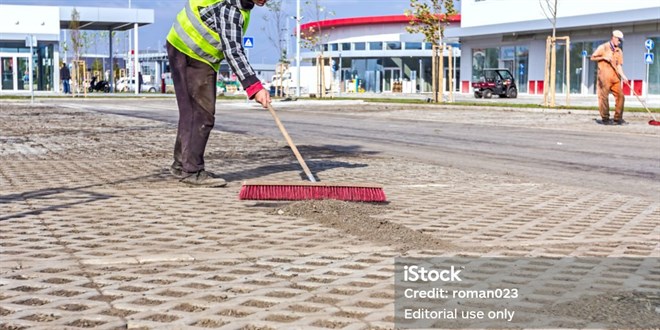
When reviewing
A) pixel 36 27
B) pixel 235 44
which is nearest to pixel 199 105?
pixel 235 44

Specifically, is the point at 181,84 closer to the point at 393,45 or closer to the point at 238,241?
the point at 238,241

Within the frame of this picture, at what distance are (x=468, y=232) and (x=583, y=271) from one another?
131 centimetres

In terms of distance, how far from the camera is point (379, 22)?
8575 cm

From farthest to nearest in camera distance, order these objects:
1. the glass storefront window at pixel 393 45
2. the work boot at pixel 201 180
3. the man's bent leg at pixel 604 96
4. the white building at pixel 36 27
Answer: the glass storefront window at pixel 393 45
the white building at pixel 36 27
the man's bent leg at pixel 604 96
the work boot at pixel 201 180

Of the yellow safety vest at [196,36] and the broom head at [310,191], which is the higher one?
the yellow safety vest at [196,36]

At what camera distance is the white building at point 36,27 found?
58184mm

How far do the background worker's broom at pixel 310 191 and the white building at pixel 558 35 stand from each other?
3273cm

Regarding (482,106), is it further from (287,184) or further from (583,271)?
(583,271)

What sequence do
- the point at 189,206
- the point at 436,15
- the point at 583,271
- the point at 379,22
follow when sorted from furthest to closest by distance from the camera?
the point at 379,22, the point at 436,15, the point at 189,206, the point at 583,271

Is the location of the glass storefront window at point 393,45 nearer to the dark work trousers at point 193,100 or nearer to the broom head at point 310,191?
the dark work trousers at point 193,100

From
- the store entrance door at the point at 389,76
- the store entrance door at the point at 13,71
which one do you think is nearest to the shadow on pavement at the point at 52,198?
the store entrance door at the point at 13,71

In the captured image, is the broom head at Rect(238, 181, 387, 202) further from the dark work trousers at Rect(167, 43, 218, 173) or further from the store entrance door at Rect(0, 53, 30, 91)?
the store entrance door at Rect(0, 53, 30, 91)

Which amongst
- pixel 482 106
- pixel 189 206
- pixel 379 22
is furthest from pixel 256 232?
pixel 379 22

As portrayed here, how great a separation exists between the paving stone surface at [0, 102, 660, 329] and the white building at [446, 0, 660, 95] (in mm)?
31717
